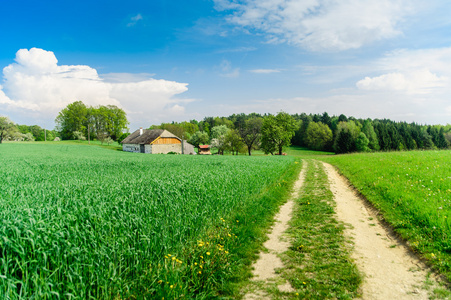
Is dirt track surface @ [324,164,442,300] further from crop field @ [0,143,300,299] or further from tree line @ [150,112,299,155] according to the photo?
tree line @ [150,112,299,155]

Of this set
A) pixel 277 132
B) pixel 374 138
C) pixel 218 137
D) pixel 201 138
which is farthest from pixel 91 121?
pixel 374 138

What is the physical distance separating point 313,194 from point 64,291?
11.9 meters

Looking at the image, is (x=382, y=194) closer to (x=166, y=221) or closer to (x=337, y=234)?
(x=337, y=234)

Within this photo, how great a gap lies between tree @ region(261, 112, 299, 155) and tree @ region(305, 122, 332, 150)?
34483 mm

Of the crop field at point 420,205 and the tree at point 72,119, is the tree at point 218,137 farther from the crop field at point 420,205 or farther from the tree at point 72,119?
the crop field at point 420,205

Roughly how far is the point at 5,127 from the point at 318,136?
113 meters

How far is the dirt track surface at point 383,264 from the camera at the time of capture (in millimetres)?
4578

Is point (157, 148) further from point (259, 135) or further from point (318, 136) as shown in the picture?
point (318, 136)

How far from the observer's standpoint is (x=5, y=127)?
76.9m

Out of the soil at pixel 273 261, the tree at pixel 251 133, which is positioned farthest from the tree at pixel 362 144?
the soil at pixel 273 261

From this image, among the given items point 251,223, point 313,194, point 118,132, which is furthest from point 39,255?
point 118,132

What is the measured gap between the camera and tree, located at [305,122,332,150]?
90875 millimetres

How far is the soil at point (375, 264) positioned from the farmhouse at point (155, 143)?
61872 millimetres

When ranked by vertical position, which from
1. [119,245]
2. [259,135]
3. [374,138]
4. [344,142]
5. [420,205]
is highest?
[259,135]
